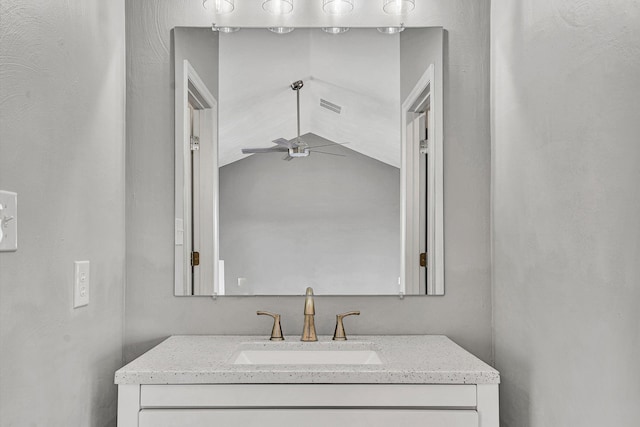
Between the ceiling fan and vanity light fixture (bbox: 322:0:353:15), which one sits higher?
vanity light fixture (bbox: 322:0:353:15)

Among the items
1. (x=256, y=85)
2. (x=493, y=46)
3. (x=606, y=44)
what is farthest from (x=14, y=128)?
(x=493, y=46)

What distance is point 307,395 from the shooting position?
1.39 meters

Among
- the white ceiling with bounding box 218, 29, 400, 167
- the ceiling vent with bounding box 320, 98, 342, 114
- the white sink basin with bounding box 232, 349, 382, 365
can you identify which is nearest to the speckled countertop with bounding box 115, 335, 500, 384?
the white sink basin with bounding box 232, 349, 382, 365

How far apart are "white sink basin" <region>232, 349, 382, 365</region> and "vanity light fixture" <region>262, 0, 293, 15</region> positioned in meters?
1.14

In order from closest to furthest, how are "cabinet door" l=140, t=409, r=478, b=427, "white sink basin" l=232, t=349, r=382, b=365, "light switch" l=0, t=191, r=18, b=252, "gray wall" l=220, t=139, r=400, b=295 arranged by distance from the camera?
1. "light switch" l=0, t=191, r=18, b=252
2. "cabinet door" l=140, t=409, r=478, b=427
3. "white sink basin" l=232, t=349, r=382, b=365
4. "gray wall" l=220, t=139, r=400, b=295

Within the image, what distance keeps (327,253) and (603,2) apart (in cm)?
108

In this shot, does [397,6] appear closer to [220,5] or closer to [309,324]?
[220,5]

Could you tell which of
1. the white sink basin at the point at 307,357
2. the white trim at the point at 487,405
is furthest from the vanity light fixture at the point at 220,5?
the white trim at the point at 487,405

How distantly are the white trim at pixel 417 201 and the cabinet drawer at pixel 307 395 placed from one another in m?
0.54

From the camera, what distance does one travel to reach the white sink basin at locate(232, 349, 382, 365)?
5.58 feet

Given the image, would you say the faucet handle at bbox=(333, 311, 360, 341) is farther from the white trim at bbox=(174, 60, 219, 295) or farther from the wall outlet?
the wall outlet

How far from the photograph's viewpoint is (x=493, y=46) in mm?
1892

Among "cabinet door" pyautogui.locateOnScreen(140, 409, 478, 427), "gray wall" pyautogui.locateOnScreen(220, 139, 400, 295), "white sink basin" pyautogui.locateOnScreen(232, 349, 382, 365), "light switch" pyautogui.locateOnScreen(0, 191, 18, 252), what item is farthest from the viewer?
"gray wall" pyautogui.locateOnScreen(220, 139, 400, 295)

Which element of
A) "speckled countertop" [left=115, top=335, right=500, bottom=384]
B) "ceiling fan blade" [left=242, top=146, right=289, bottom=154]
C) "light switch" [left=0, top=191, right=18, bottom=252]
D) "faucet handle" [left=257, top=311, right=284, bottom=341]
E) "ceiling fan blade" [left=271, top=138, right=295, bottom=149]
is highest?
"ceiling fan blade" [left=271, top=138, right=295, bottom=149]
